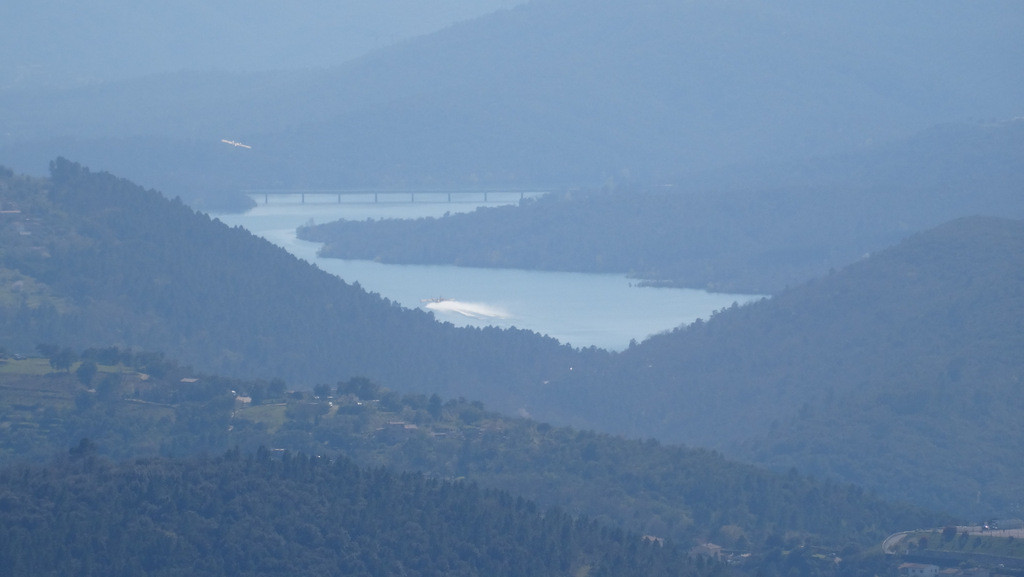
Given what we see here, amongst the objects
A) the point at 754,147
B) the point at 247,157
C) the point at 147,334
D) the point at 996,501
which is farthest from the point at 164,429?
the point at 754,147


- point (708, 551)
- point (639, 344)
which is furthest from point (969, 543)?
point (639, 344)

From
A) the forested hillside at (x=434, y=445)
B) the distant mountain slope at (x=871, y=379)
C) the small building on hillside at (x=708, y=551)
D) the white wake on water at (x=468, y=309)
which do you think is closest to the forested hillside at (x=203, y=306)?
the distant mountain slope at (x=871, y=379)

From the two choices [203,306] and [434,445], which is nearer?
[434,445]

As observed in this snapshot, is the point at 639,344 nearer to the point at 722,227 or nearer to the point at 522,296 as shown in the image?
the point at 522,296

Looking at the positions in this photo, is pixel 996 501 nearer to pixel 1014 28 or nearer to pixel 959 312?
pixel 959 312

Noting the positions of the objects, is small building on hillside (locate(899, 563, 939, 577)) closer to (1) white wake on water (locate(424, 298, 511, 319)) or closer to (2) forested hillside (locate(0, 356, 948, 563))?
(2) forested hillside (locate(0, 356, 948, 563))

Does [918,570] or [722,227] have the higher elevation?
[722,227]
